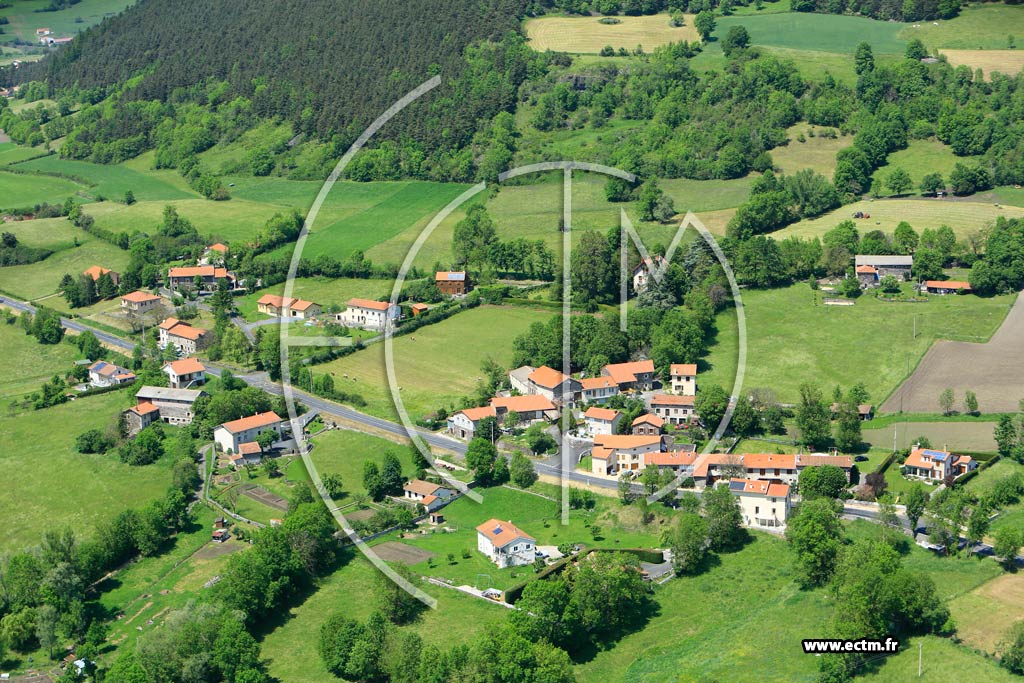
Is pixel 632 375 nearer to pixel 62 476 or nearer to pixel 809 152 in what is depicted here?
pixel 62 476

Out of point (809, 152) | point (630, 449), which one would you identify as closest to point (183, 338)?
point (630, 449)

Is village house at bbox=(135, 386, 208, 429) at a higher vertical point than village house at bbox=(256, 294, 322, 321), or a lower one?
lower

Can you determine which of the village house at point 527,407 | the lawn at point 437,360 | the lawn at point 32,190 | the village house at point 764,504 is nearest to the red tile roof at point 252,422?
the lawn at point 437,360

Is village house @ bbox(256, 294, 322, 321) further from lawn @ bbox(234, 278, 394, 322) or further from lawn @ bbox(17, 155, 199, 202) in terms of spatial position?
lawn @ bbox(17, 155, 199, 202)

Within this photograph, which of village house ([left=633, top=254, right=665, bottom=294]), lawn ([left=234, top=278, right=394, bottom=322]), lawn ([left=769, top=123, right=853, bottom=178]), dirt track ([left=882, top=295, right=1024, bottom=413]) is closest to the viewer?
dirt track ([left=882, top=295, right=1024, bottom=413])

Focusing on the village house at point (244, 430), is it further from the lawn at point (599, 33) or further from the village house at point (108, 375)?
the lawn at point (599, 33)

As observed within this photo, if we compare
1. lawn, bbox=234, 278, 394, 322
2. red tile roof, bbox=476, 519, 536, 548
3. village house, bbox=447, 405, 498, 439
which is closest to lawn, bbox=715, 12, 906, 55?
lawn, bbox=234, 278, 394, 322

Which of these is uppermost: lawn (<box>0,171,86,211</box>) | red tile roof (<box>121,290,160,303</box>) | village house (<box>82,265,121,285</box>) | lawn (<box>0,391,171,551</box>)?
lawn (<box>0,171,86,211</box>)
